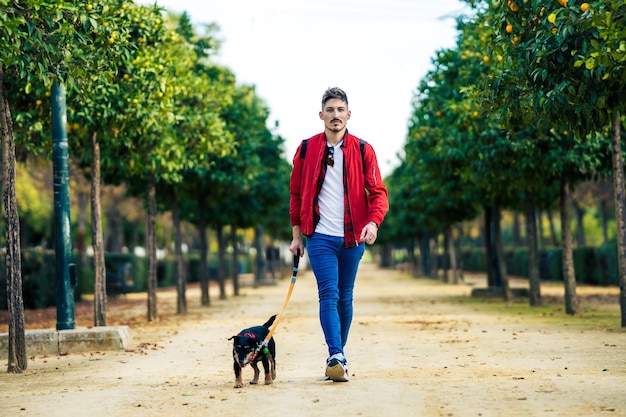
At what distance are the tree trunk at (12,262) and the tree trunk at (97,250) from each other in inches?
186

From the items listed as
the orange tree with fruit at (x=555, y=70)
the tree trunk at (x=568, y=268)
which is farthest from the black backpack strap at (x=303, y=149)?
the tree trunk at (x=568, y=268)

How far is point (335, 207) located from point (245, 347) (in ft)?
4.38

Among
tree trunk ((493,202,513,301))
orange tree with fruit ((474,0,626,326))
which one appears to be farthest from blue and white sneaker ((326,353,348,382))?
tree trunk ((493,202,513,301))

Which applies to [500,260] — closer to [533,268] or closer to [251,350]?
[533,268]

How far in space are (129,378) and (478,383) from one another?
11.3 ft

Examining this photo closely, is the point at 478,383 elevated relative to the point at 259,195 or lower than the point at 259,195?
lower

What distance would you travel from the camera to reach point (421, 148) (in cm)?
2314

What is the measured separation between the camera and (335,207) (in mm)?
8164

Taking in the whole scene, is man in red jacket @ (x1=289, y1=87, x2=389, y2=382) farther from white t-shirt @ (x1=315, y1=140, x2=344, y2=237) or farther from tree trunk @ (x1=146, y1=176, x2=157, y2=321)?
tree trunk @ (x1=146, y1=176, x2=157, y2=321)

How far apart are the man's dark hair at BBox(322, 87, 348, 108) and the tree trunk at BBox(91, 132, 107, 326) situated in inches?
315

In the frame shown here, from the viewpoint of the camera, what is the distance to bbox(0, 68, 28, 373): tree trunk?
10.5m

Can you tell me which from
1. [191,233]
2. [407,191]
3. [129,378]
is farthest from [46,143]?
[191,233]

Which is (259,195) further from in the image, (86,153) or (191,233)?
(191,233)

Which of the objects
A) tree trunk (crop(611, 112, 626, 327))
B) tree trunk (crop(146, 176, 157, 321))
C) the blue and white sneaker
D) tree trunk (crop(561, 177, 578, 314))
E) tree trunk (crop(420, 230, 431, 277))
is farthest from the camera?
tree trunk (crop(420, 230, 431, 277))
